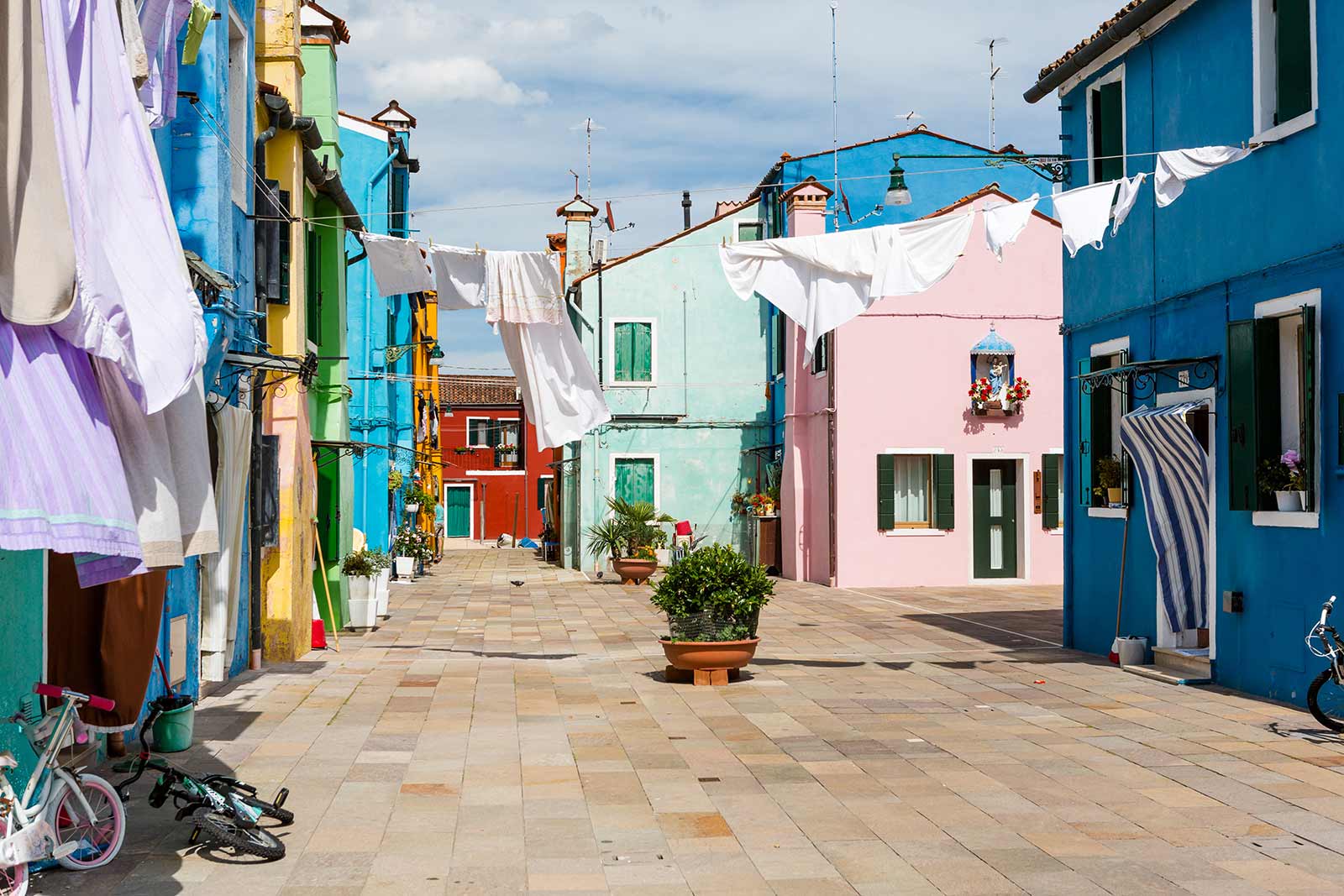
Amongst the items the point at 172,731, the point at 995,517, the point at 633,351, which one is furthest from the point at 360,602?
the point at 633,351

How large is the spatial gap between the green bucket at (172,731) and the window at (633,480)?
20.8m

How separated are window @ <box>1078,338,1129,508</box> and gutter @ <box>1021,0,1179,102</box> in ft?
9.48

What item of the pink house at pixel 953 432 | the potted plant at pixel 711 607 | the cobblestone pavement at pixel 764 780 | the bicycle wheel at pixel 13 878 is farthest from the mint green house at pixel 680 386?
the bicycle wheel at pixel 13 878

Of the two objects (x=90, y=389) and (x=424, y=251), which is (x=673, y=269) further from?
(x=90, y=389)

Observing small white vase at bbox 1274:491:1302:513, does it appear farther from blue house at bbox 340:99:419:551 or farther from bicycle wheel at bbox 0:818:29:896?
blue house at bbox 340:99:419:551

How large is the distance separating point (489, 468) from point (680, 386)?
24002 millimetres

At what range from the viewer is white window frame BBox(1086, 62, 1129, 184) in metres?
13.2

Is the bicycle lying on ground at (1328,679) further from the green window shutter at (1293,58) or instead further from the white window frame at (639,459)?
the white window frame at (639,459)

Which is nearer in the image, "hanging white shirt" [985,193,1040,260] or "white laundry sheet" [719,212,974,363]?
"hanging white shirt" [985,193,1040,260]

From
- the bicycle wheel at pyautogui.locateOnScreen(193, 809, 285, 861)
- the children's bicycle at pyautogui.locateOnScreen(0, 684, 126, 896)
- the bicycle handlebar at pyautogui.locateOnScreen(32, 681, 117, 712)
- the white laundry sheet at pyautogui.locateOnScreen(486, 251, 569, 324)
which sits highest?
the white laundry sheet at pyautogui.locateOnScreen(486, 251, 569, 324)

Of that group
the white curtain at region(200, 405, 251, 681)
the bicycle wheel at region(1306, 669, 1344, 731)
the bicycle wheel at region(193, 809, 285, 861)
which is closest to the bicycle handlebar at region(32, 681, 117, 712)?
the bicycle wheel at region(193, 809, 285, 861)

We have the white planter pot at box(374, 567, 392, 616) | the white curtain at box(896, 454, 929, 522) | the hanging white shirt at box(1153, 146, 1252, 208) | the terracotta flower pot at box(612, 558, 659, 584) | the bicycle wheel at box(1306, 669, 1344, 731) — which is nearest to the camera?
the bicycle wheel at box(1306, 669, 1344, 731)

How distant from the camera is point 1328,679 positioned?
30.0 ft

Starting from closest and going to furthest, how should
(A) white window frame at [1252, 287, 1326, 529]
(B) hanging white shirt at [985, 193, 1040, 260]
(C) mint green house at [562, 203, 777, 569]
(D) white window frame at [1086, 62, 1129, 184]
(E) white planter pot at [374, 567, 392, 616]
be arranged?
(A) white window frame at [1252, 287, 1326, 529] < (B) hanging white shirt at [985, 193, 1040, 260] < (D) white window frame at [1086, 62, 1129, 184] < (E) white planter pot at [374, 567, 392, 616] < (C) mint green house at [562, 203, 777, 569]
